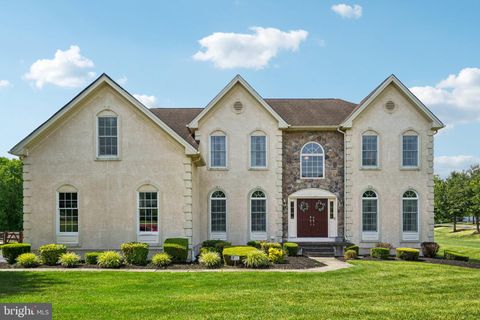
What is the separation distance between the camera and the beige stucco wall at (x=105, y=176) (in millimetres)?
19203

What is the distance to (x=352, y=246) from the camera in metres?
21.8

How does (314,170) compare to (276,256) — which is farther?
(314,170)

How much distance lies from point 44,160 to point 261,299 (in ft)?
43.3

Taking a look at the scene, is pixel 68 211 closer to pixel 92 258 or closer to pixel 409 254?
pixel 92 258

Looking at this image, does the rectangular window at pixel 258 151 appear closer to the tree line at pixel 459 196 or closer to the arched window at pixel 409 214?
the arched window at pixel 409 214

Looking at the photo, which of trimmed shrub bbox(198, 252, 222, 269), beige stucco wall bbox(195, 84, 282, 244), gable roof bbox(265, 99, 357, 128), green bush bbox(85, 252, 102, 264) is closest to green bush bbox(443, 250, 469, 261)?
beige stucco wall bbox(195, 84, 282, 244)

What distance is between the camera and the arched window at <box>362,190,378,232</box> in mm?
23281

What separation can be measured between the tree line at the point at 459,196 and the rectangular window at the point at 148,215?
149 ft

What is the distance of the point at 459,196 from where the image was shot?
55438 millimetres

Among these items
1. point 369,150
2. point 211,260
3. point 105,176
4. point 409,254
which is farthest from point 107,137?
point 409,254

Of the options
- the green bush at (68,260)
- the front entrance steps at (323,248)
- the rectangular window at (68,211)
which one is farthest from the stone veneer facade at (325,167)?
the green bush at (68,260)

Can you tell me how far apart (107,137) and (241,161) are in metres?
7.36

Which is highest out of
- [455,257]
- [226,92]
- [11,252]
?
[226,92]

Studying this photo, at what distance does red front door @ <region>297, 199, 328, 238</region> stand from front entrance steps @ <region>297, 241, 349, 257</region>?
1194 millimetres
